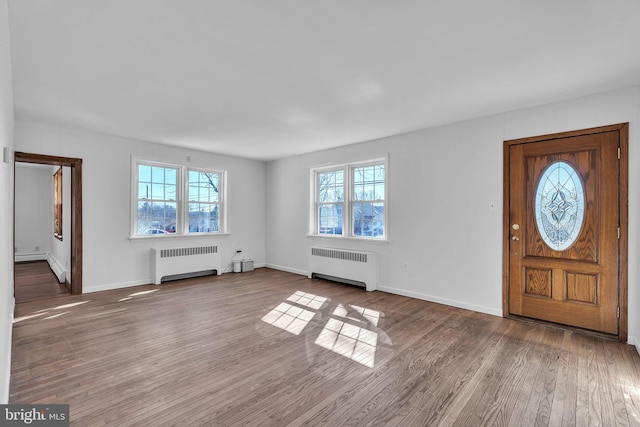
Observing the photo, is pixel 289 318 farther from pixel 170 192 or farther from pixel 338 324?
pixel 170 192

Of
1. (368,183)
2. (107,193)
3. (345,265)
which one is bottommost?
(345,265)

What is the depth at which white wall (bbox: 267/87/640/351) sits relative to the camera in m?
3.11

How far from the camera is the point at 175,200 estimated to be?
229 inches

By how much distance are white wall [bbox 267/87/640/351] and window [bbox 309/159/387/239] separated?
0.75ft

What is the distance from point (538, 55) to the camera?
7.98 ft

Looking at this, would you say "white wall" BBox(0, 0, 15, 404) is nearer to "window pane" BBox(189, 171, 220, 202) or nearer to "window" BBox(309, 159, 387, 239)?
"window pane" BBox(189, 171, 220, 202)

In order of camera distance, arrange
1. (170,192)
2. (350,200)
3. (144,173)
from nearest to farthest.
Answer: (144,173)
(350,200)
(170,192)

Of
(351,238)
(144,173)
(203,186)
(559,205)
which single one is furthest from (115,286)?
(559,205)

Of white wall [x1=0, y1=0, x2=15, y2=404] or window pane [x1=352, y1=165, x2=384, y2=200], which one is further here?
window pane [x1=352, y1=165, x2=384, y2=200]

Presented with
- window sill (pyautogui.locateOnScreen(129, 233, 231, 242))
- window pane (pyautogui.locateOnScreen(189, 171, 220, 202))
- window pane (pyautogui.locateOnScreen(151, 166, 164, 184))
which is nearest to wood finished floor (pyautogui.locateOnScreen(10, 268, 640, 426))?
window sill (pyautogui.locateOnScreen(129, 233, 231, 242))

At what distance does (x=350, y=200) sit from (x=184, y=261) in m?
3.25

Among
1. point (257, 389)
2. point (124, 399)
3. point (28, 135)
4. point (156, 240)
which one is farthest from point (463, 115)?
point (28, 135)

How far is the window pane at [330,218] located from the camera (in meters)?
5.84

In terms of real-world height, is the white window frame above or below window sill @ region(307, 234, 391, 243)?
above
